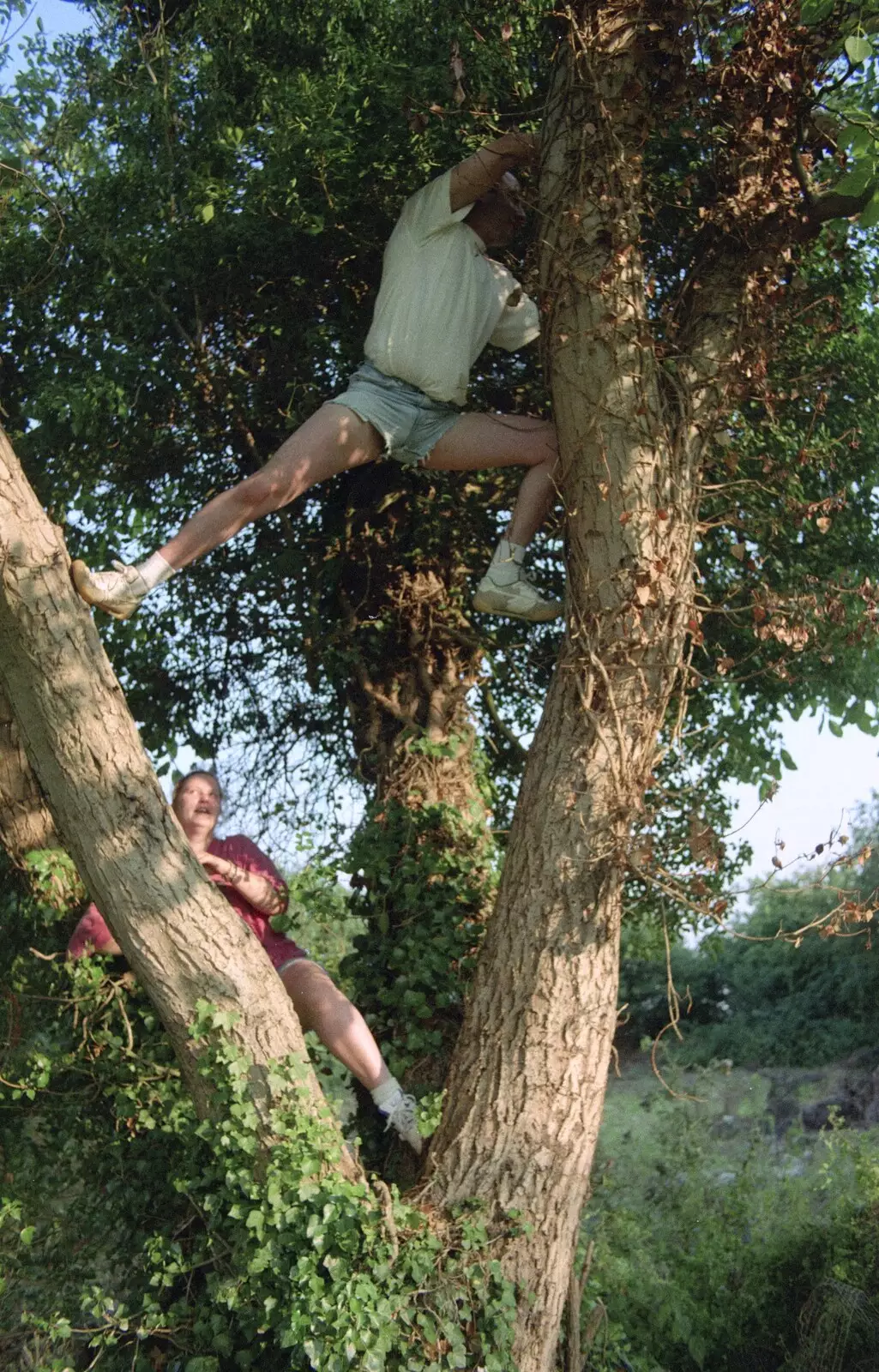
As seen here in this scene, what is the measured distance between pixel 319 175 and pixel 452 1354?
5.13m

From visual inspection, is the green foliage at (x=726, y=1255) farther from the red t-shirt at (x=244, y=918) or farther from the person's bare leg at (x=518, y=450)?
the person's bare leg at (x=518, y=450)

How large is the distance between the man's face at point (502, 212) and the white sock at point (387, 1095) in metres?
3.48

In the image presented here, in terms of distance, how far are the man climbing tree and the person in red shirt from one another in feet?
4.07

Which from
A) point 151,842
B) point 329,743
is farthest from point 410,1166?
point 329,743

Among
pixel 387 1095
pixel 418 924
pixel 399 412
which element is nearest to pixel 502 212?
pixel 399 412

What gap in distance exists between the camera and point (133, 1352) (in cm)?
502

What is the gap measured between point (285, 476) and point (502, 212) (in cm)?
153

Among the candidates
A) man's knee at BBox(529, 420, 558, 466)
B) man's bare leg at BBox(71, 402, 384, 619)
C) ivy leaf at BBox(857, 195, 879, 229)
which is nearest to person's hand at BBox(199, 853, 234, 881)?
man's bare leg at BBox(71, 402, 384, 619)

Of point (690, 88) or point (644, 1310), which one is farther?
point (644, 1310)

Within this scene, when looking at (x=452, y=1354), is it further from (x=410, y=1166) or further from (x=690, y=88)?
(x=690, y=88)

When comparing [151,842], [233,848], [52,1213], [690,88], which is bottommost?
[52,1213]

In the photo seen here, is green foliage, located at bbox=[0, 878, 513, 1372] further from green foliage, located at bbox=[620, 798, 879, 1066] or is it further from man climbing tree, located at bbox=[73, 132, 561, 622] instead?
green foliage, located at bbox=[620, 798, 879, 1066]

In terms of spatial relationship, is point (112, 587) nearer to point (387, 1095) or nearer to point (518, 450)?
point (518, 450)

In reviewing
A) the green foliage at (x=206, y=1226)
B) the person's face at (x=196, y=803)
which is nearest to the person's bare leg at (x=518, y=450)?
the person's face at (x=196, y=803)
